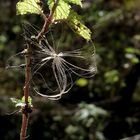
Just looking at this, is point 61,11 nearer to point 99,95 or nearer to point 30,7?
point 30,7

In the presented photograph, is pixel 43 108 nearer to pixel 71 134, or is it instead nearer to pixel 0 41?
pixel 71 134

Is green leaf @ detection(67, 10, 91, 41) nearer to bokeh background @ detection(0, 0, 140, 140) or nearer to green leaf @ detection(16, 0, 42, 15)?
green leaf @ detection(16, 0, 42, 15)

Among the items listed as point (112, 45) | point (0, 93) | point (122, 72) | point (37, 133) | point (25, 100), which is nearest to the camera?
point (25, 100)

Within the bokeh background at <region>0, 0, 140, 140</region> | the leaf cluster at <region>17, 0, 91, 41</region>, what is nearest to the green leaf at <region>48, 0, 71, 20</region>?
the leaf cluster at <region>17, 0, 91, 41</region>

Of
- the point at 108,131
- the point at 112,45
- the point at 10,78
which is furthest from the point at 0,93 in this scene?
the point at 112,45

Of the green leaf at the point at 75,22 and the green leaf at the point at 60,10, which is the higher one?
the green leaf at the point at 60,10

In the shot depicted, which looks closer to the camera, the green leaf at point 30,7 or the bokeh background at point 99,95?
the green leaf at point 30,7

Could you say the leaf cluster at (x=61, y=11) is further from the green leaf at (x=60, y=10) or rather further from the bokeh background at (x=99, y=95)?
the bokeh background at (x=99, y=95)

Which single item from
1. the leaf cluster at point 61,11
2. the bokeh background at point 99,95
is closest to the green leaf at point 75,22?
the leaf cluster at point 61,11
